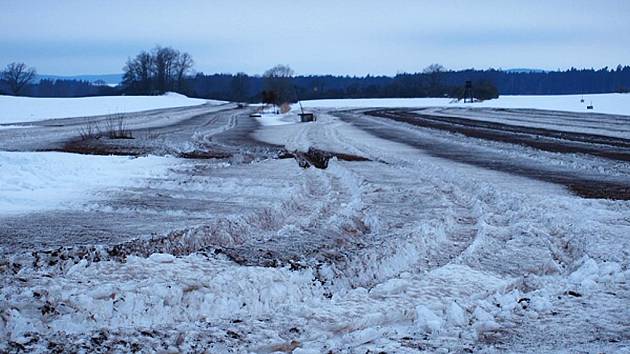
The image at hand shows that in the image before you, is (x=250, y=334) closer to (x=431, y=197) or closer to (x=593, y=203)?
(x=431, y=197)

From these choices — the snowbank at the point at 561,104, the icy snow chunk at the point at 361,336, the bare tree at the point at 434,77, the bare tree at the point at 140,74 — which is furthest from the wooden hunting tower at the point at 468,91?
the icy snow chunk at the point at 361,336

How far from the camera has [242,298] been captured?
17.8 ft

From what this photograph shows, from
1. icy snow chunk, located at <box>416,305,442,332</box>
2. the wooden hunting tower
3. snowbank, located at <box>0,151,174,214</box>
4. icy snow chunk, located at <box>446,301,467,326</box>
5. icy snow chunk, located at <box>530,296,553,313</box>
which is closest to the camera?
icy snow chunk, located at <box>416,305,442,332</box>

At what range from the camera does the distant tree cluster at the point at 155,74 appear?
13238cm

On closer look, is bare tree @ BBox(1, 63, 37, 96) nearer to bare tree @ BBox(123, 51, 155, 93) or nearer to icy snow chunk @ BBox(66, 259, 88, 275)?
bare tree @ BBox(123, 51, 155, 93)

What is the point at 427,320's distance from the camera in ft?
16.6

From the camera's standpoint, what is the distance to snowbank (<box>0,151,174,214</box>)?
9922 millimetres

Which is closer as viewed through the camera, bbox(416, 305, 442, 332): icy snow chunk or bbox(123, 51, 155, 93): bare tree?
bbox(416, 305, 442, 332): icy snow chunk

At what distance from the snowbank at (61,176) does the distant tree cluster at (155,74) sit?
11465cm

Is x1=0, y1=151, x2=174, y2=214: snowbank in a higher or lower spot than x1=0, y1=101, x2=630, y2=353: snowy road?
higher

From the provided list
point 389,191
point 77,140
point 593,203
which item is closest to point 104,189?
point 389,191

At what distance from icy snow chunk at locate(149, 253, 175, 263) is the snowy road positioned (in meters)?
0.02

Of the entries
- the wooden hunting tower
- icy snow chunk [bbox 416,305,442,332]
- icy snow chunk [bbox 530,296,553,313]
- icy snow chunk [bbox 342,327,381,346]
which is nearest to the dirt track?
icy snow chunk [bbox 530,296,553,313]

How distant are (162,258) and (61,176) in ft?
22.2
